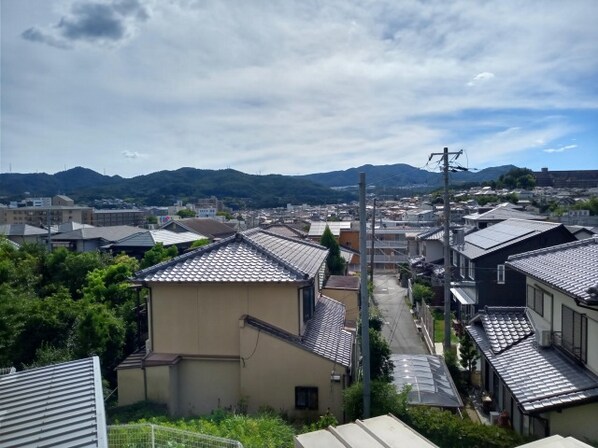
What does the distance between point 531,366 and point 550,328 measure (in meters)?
1.48

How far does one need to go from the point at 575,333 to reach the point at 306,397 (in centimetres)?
608

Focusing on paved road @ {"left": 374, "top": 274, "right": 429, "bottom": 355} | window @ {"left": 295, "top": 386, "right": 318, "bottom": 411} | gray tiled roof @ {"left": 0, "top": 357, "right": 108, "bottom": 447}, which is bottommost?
paved road @ {"left": 374, "top": 274, "right": 429, "bottom": 355}

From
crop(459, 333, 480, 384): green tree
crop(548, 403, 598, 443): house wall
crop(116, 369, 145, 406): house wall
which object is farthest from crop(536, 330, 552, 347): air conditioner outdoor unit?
crop(116, 369, 145, 406): house wall

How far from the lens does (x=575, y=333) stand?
9.84 meters

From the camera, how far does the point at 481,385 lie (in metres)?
15.0

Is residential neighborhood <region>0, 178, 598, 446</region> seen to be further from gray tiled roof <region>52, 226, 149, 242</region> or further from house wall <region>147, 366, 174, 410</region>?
gray tiled roof <region>52, 226, 149, 242</region>

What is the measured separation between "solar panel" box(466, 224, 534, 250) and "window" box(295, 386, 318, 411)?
15321 millimetres

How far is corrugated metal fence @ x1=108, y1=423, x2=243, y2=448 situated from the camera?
6.40m

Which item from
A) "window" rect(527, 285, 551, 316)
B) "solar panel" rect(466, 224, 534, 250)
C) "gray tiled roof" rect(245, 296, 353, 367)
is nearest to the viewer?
"gray tiled roof" rect(245, 296, 353, 367)

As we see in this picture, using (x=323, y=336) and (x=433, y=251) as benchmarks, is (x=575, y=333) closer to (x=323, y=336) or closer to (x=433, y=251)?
(x=323, y=336)

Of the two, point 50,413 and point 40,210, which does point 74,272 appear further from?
point 40,210

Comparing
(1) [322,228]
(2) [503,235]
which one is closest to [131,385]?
(2) [503,235]

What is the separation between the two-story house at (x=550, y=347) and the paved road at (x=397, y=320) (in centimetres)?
611

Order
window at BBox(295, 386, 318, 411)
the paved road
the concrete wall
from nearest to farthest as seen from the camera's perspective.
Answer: the concrete wall
window at BBox(295, 386, 318, 411)
the paved road
